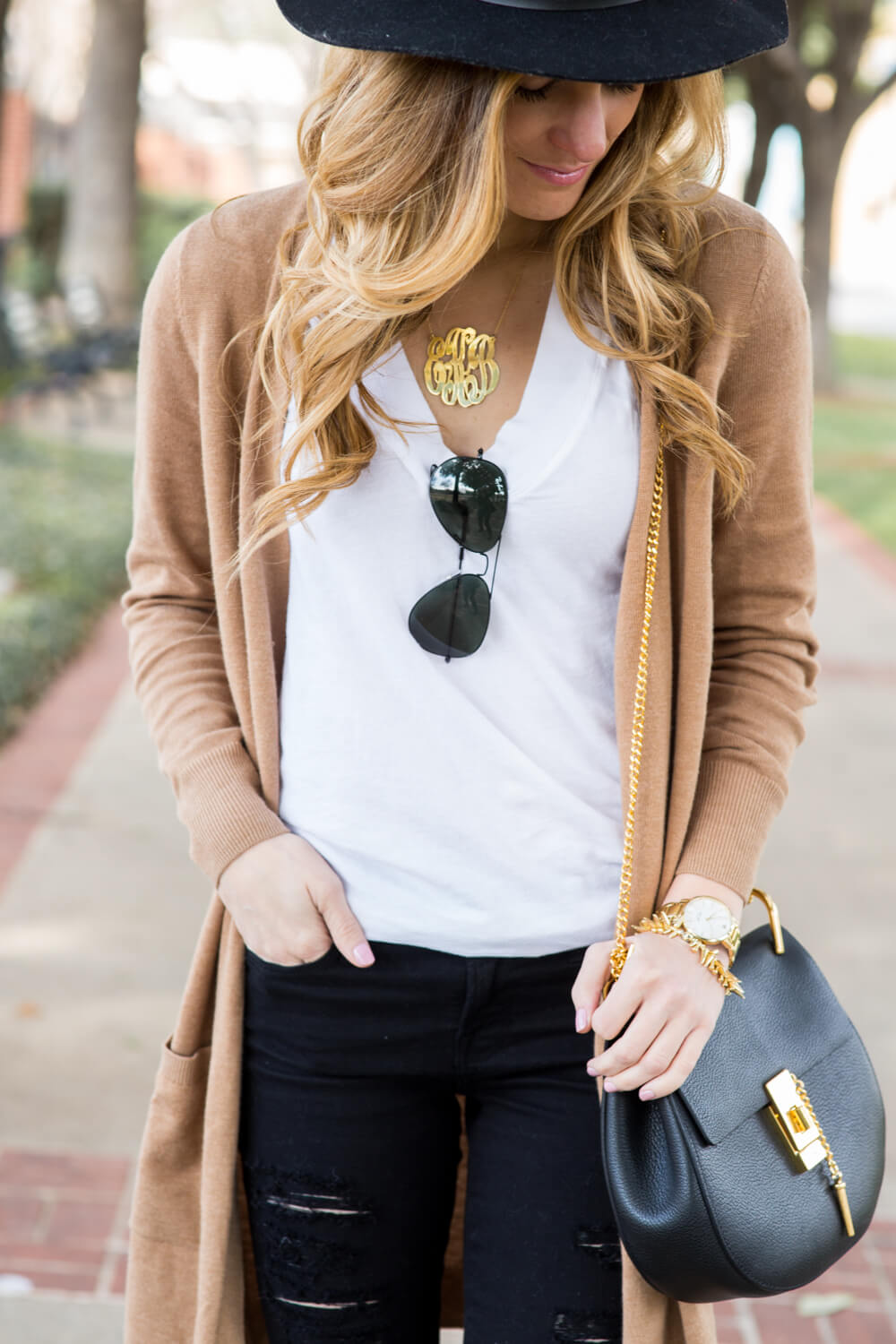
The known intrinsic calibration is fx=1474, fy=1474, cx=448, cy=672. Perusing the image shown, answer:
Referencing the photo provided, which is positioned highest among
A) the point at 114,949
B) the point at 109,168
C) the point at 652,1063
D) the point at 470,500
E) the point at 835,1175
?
the point at 470,500

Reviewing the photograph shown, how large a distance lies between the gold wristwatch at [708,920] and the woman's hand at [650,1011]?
1.7 inches

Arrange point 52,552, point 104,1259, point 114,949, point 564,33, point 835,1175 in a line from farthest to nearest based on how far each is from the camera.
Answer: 1. point 52,552
2. point 114,949
3. point 104,1259
4. point 835,1175
5. point 564,33

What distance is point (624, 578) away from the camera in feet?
5.33

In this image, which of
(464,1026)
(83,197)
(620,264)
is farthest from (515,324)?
(83,197)

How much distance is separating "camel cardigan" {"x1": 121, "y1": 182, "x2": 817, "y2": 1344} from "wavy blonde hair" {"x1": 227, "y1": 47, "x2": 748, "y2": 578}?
0.04 meters

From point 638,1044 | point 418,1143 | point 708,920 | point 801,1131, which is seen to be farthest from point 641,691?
point 418,1143

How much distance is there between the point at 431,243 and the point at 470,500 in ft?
0.90

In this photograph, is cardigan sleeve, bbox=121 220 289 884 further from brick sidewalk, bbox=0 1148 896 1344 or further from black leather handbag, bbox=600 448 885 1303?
brick sidewalk, bbox=0 1148 896 1344

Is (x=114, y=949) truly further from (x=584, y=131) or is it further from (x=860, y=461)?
(x=860, y=461)

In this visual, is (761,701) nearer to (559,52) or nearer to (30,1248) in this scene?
(559,52)

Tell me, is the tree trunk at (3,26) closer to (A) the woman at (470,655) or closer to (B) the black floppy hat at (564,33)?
(A) the woman at (470,655)

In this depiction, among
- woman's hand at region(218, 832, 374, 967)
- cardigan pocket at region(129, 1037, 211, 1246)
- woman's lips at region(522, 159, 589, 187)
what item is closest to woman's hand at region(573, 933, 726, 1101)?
woman's hand at region(218, 832, 374, 967)

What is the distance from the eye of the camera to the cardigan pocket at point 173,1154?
1806mm

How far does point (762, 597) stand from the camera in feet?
5.69
